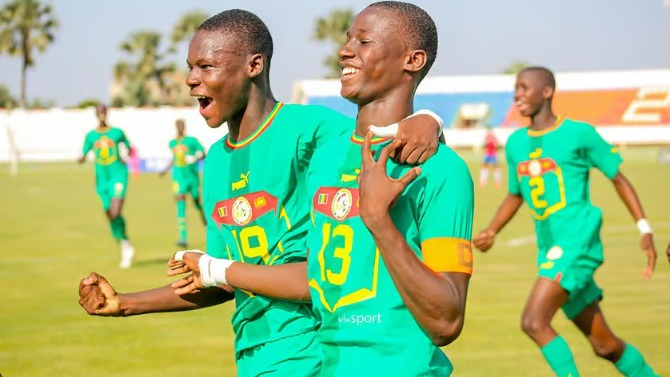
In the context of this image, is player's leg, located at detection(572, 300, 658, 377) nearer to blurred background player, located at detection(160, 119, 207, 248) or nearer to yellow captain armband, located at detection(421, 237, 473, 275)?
yellow captain armband, located at detection(421, 237, 473, 275)

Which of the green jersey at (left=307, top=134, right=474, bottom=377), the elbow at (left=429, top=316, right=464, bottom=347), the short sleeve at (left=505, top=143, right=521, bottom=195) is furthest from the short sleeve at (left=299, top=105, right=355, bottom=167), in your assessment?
the short sleeve at (left=505, top=143, right=521, bottom=195)

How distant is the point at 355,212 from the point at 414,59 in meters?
0.59

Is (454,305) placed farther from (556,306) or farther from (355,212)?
(556,306)

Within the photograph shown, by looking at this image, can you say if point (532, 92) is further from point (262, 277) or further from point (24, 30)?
point (24, 30)

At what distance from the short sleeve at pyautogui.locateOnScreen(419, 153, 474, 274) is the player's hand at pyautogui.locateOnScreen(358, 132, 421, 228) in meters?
0.14

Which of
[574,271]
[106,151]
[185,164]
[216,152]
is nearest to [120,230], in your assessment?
[106,151]

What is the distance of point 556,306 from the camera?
800 centimetres

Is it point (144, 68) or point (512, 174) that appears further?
point (144, 68)

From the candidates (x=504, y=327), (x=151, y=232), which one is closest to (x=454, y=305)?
(x=504, y=327)

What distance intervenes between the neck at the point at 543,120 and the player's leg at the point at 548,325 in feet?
4.27

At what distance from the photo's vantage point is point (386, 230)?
126 inches

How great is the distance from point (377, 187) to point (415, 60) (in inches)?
25.6

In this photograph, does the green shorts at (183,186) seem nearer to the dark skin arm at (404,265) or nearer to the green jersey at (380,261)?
the green jersey at (380,261)

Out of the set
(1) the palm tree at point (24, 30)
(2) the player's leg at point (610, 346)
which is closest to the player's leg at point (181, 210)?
(2) the player's leg at point (610, 346)
